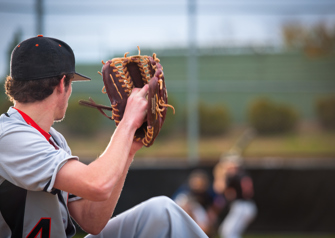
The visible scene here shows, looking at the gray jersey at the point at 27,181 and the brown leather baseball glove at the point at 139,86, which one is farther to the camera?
the brown leather baseball glove at the point at 139,86

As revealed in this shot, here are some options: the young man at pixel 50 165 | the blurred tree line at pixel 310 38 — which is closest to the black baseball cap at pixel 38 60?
the young man at pixel 50 165

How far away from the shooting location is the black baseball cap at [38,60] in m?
1.78

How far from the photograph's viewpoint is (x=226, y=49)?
423 inches

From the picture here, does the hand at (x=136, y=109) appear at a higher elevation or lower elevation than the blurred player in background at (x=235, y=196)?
higher

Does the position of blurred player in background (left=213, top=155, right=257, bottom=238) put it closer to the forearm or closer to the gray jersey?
the forearm

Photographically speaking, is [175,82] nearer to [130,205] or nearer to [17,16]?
[130,205]

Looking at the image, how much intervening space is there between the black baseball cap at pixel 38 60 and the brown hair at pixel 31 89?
2cm

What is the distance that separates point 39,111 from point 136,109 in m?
0.42

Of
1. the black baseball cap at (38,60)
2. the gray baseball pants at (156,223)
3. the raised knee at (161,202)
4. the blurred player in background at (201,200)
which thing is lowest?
the blurred player in background at (201,200)

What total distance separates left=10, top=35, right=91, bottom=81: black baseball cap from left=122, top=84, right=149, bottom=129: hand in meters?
0.31

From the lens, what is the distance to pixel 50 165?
166 cm

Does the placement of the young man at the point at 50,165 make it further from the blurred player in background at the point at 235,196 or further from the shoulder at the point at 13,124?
the blurred player in background at the point at 235,196

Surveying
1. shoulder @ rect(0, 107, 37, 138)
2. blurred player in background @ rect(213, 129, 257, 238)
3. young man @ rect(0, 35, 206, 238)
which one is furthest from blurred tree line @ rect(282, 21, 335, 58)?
shoulder @ rect(0, 107, 37, 138)

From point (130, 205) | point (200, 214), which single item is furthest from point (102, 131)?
point (200, 214)
